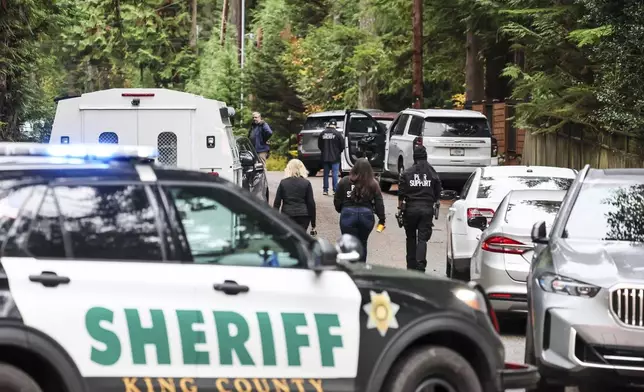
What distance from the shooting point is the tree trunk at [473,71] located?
120 feet

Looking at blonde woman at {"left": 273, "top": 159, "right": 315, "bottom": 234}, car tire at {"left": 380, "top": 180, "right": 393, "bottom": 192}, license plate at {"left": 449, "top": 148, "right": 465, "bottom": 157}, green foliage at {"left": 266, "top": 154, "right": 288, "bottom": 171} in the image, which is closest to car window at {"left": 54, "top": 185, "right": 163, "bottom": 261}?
blonde woman at {"left": 273, "top": 159, "right": 315, "bottom": 234}

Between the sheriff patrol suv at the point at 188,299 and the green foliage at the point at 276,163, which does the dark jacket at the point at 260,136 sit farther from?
the green foliage at the point at 276,163

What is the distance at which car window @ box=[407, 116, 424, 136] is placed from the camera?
2917 centimetres

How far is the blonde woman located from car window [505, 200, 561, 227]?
2942 millimetres

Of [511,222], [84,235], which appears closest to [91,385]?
[84,235]

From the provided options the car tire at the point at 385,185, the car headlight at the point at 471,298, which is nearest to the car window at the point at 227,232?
the car headlight at the point at 471,298

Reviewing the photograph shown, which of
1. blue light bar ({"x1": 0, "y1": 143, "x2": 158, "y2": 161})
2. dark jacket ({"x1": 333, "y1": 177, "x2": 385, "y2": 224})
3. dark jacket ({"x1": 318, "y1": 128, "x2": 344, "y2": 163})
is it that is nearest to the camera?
blue light bar ({"x1": 0, "y1": 143, "x2": 158, "y2": 161})

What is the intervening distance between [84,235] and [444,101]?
45752 mm

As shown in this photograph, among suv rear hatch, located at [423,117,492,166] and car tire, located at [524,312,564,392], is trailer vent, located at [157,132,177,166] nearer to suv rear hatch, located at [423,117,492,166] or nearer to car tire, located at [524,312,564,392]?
car tire, located at [524,312,564,392]

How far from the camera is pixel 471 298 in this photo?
7637 mm

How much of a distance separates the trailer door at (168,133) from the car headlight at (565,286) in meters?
9.47

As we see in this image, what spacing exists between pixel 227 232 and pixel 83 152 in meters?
1.00

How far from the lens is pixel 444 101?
52250 mm

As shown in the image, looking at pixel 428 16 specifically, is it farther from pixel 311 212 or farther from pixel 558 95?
pixel 311 212
